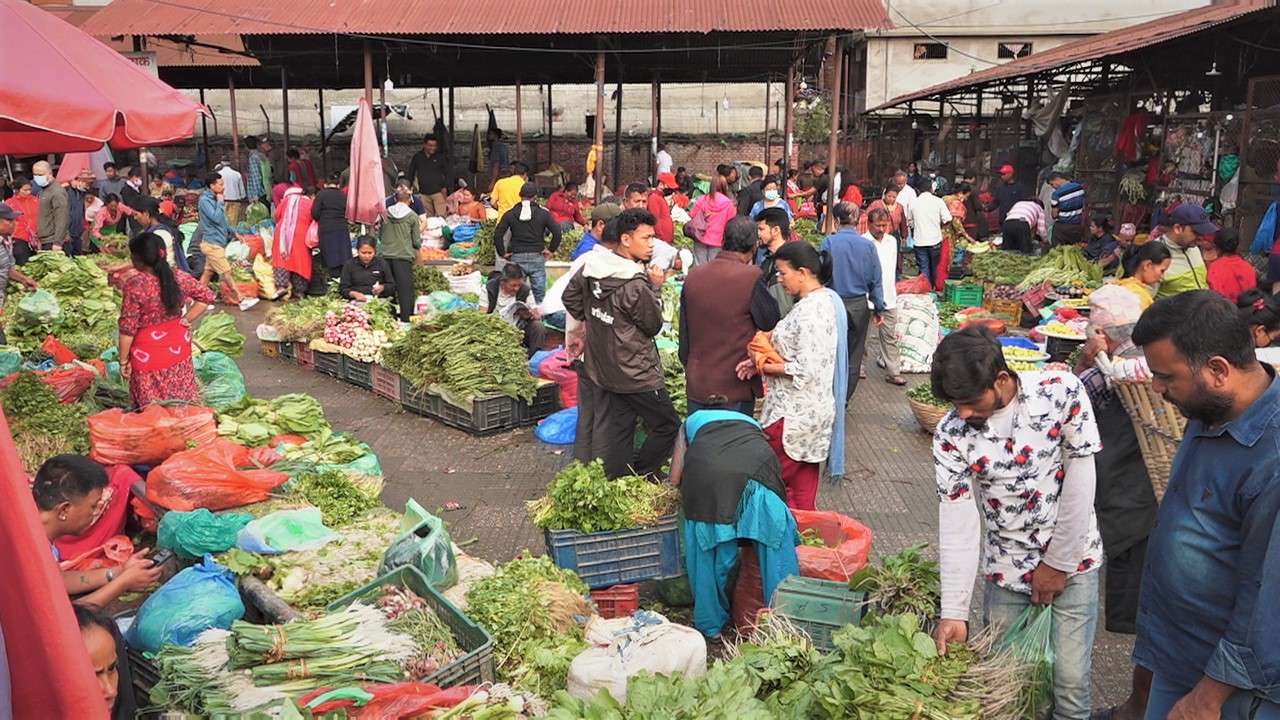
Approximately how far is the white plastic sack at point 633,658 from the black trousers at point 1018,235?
522 inches

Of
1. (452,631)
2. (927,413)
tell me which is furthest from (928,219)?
(452,631)

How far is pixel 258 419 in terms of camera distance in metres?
7.12

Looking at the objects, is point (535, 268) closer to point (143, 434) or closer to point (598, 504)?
point (143, 434)

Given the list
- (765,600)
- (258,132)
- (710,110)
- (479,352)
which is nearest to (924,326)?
(479,352)

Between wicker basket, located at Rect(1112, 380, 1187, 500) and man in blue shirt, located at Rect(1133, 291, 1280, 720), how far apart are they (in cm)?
125

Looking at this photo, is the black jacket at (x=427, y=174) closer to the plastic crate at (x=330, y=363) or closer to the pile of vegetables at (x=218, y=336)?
the plastic crate at (x=330, y=363)

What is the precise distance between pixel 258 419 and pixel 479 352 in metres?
1.91

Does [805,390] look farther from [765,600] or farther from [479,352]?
[479,352]

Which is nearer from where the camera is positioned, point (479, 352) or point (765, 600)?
point (765, 600)

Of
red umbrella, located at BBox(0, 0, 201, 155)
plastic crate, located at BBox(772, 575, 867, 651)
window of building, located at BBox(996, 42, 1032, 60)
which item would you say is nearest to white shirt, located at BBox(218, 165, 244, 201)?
red umbrella, located at BBox(0, 0, 201, 155)

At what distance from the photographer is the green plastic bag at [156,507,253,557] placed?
16.9 ft

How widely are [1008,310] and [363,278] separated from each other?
7.76 m

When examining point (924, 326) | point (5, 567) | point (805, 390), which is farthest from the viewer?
point (924, 326)

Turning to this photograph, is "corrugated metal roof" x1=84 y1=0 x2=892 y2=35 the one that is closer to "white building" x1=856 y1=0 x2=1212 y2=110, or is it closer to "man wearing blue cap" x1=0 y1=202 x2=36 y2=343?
"man wearing blue cap" x1=0 y1=202 x2=36 y2=343
